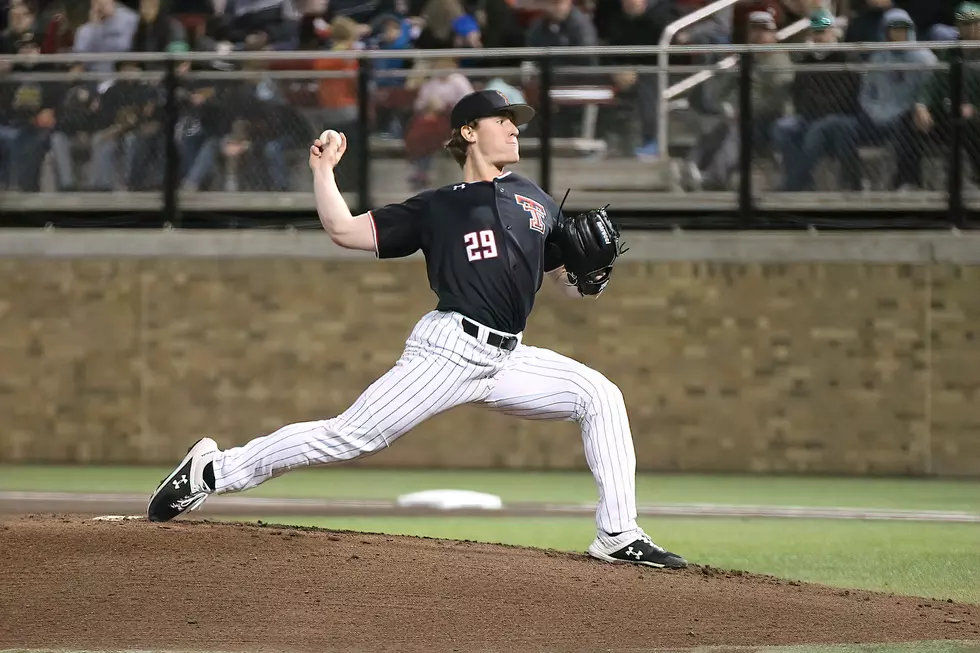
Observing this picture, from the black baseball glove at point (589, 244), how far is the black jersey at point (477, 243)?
0.35 feet

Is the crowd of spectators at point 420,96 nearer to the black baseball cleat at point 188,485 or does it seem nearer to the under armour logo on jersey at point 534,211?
the under armour logo on jersey at point 534,211

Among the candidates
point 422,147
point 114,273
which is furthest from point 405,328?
point 114,273

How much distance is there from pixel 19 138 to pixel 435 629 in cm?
885

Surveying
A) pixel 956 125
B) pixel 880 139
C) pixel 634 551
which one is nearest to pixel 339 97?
pixel 880 139

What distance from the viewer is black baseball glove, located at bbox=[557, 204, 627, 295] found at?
641cm

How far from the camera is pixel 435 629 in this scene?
524 cm

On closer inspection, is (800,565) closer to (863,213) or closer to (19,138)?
(863,213)

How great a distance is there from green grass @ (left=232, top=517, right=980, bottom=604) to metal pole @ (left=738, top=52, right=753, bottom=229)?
3.55 meters

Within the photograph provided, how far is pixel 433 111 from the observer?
12328mm

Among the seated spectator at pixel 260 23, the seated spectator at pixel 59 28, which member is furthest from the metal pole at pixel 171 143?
the seated spectator at pixel 59 28

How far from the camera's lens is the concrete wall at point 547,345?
481 inches

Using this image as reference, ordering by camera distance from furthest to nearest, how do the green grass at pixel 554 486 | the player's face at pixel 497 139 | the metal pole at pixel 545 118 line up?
the metal pole at pixel 545 118 < the green grass at pixel 554 486 < the player's face at pixel 497 139

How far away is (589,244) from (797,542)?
2.98m

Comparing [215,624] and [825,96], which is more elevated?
[825,96]
